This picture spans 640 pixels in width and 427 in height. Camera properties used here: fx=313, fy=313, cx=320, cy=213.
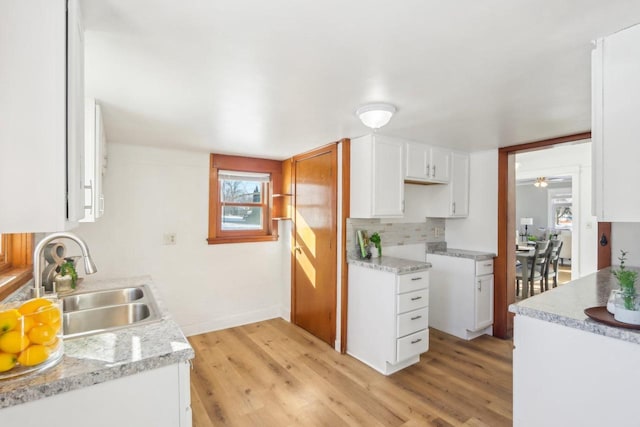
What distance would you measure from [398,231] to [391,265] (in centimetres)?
92

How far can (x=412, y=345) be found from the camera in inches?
107

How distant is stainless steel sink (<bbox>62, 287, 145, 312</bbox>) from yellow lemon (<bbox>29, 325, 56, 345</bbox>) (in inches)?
45.3

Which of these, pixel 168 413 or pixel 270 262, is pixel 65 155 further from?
pixel 270 262

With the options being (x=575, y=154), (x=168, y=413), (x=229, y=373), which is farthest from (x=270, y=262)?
(x=575, y=154)

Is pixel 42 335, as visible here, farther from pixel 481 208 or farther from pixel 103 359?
pixel 481 208

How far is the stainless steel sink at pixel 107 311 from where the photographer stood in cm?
169

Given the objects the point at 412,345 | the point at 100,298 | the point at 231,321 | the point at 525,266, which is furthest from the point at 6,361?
the point at 525,266

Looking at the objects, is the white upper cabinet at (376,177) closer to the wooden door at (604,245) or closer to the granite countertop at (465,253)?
the granite countertop at (465,253)

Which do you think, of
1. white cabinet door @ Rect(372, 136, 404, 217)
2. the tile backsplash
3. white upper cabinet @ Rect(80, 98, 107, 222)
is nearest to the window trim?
white upper cabinet @ Rect(80, 98, 107, 222)

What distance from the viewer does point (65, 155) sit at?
833mm

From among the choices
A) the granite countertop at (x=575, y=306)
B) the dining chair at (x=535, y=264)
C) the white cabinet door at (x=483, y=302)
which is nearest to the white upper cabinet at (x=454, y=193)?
the white cabinet door at (x=483, y=302)

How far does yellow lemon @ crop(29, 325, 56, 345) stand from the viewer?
98 cm

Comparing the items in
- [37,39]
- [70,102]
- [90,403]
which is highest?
[37,39]

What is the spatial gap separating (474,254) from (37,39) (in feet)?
11.8
